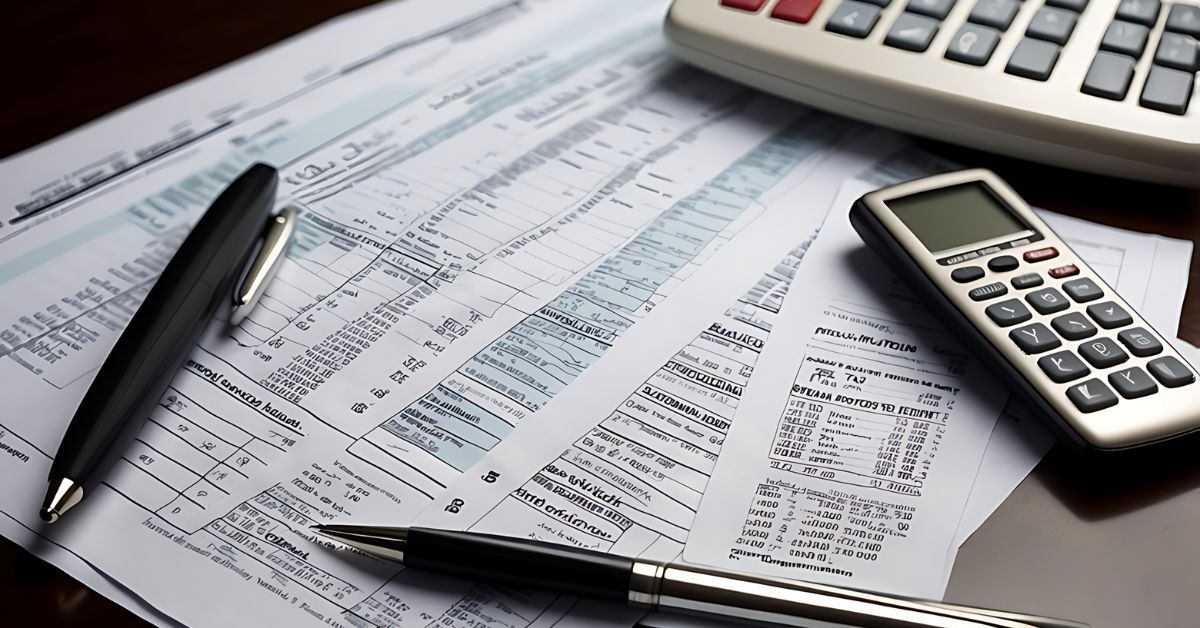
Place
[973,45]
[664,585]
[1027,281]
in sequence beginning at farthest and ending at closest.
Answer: [973,45], [1027,281], [664,585]

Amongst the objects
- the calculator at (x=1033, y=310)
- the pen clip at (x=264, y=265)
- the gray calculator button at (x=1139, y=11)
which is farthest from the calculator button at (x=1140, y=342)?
the pen clip at (x=264, y=265)

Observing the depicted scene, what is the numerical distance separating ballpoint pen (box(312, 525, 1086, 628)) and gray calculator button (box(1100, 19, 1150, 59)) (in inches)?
12.8

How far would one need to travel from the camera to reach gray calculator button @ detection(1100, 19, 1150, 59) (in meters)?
0.54

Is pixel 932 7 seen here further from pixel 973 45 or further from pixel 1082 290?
pixel 1082 290

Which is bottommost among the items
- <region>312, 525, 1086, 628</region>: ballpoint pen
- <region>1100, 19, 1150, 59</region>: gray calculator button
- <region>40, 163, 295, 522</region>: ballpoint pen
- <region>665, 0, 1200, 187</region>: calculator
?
<region>312, 525, 1086, 628</region>: ballpoint pen

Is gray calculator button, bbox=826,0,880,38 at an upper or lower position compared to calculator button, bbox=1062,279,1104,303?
upper

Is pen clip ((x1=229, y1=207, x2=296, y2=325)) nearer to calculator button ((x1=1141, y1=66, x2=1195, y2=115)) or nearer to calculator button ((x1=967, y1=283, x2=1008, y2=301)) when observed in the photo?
calculator button ((x1=967, y1=283, x2=1008, y2=301))

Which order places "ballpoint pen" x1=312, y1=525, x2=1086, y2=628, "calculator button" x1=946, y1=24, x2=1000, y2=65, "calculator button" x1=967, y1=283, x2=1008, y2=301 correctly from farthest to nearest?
1. "calculator button" x1=946, y1=24, x2=1000, y2=65
2. "calculator button" x1=967, y1=283, x2=1008, y2=301
3. "ballpoint pen" x1=312, y1=525, x2=1086, y2=628

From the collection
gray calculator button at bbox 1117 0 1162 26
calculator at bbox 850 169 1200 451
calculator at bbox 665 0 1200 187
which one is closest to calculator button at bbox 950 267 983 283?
calculator at bbox 850 169 1200 451

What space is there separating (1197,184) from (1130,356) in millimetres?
151

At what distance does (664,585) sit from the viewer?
34 cm

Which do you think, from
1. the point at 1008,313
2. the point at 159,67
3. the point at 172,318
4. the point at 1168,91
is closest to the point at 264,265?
the point at 172,318

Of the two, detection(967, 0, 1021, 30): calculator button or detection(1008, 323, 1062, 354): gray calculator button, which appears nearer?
detection(1008, 323, 1062, 354): gray calculator button

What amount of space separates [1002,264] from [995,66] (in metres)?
0.14
